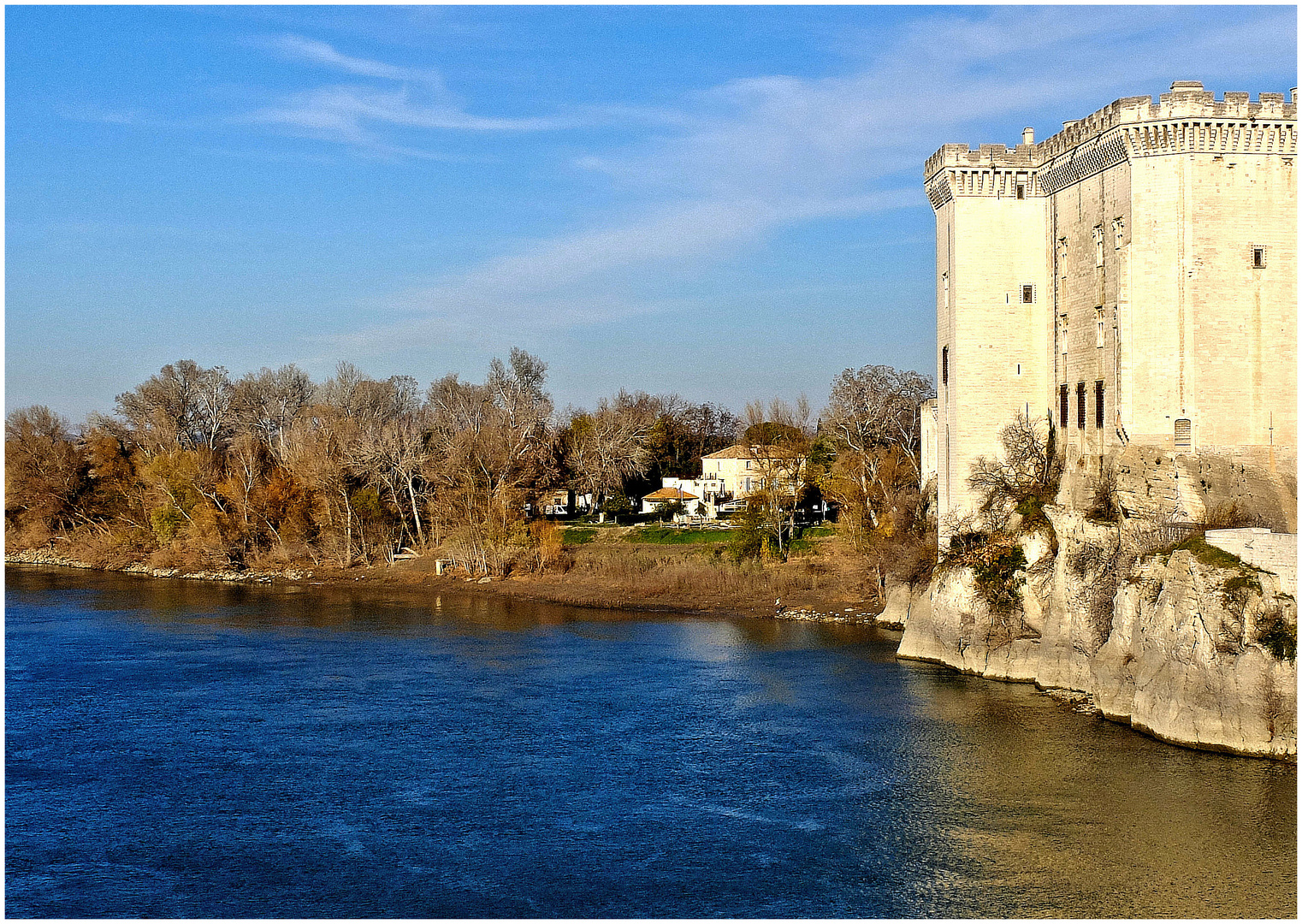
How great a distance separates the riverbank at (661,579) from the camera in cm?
5162

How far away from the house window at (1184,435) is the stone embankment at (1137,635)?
9.07ft

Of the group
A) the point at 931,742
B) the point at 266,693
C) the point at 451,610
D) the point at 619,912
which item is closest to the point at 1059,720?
the point at 931,742

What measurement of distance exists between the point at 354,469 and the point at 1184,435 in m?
47.4

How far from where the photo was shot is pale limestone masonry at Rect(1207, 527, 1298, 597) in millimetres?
26109

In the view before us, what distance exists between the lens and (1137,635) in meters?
29.6

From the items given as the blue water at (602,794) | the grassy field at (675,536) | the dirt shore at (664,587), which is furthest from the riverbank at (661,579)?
the blue water at (602,794)

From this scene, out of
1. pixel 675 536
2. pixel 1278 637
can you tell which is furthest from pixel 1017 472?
pixel 675 536

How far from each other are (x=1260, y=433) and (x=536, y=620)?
89.1ft

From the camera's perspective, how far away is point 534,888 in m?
20.2

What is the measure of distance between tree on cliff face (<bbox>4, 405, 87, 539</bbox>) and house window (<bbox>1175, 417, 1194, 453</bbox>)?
6919cm

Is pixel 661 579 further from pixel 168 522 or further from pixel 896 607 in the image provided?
pixel 168 522

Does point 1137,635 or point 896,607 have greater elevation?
point 1137,635

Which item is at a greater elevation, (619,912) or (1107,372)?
(1107,372)

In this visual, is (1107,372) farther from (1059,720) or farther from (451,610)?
(451,610)
